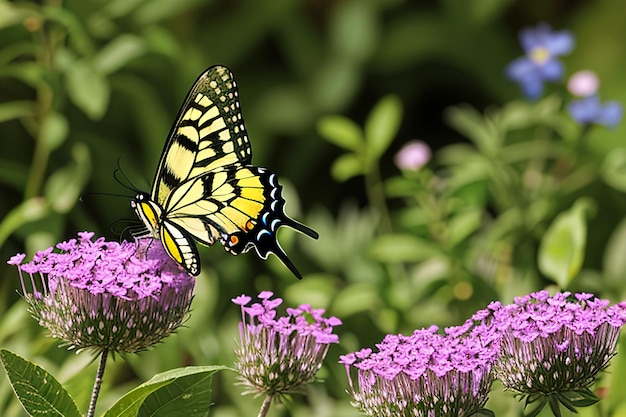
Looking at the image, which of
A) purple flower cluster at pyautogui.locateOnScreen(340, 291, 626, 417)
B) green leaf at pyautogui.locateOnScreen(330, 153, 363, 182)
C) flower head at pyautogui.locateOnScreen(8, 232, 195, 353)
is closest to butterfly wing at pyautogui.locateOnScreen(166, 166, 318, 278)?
flower head at pyautogui.locateOnScreen(8, 232, 195, 353)

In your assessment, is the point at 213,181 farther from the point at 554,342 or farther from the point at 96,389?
the point at 554,342

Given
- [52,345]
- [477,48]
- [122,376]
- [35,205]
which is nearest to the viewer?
[52,345]

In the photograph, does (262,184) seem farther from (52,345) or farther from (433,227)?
(433,227)

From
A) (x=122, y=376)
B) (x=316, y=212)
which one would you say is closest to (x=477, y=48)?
(x=316, y=212)

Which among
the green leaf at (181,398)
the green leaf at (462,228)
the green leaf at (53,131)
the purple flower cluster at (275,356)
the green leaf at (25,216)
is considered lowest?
the green leaf at (181,398)

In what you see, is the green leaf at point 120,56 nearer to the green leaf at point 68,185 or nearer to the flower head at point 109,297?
the green leaf at point 68,185

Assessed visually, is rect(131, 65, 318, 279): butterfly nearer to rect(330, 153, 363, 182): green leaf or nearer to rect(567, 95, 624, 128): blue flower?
rect(330, 153, 363, 182): green leaf

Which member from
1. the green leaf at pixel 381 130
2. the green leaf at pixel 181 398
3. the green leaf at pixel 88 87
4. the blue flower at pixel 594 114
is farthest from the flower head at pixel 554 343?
the blue flower at pixel 594 114
